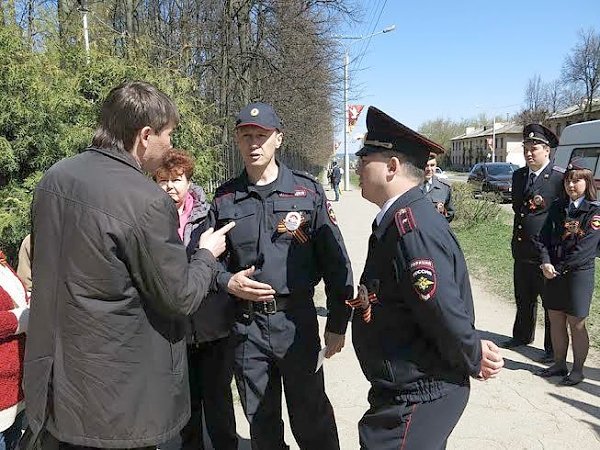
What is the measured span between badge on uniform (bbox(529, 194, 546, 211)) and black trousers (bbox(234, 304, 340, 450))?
9.16 ft

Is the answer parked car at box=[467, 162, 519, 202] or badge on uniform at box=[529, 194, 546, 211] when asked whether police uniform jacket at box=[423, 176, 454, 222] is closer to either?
badge on uniform at box=[529, 194, 546, 211]

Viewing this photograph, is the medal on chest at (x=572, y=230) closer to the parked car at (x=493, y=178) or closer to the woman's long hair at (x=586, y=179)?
the woman's long hair at (x=586, y=179)

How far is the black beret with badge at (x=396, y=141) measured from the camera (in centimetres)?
200

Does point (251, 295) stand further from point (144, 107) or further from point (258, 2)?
point (258, 2)

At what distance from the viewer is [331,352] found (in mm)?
2648

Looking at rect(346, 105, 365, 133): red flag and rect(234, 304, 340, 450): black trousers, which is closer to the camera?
rect(234, 304, 340, 450): black trousers

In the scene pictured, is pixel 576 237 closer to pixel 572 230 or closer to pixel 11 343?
pixel 572 230

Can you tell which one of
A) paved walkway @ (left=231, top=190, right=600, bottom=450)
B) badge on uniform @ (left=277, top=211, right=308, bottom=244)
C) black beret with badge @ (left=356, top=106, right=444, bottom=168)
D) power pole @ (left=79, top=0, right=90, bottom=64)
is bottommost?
paved walkway @ (left=231, top=190, right=600, bottom=450)

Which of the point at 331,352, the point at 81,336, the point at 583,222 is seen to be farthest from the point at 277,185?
the point at 583,222

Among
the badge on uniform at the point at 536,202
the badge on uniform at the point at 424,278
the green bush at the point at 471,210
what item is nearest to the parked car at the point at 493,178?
the green bush at the point at 471,210

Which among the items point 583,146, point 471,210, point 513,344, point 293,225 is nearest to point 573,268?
point 513,344

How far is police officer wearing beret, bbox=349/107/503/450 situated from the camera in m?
1.81

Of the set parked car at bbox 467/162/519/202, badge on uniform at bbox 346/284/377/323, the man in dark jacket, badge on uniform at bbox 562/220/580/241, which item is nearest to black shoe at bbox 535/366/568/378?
badge on uniform at bbox 562/220/580/241

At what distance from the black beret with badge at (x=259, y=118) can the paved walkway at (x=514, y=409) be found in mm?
2089
